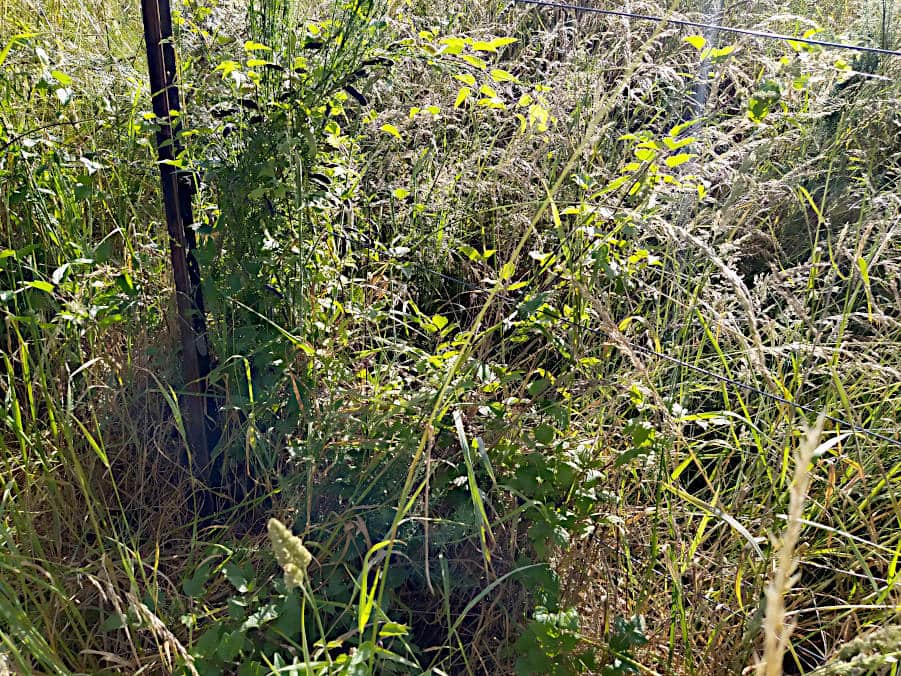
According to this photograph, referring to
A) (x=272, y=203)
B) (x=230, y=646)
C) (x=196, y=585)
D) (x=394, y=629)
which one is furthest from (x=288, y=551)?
(x=272, y=203)

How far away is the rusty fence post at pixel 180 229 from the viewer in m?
1.57

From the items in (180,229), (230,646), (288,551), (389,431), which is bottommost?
(230,646)

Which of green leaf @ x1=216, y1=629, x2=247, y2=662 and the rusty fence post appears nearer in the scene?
green leaf @ x1=216, y1=629, x2=247, y2=662

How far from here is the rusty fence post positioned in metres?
1.57

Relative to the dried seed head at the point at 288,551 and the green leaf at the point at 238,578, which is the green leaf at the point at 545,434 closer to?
the green leaf at the point at 238,578

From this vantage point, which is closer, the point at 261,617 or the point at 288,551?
the point at 288,551

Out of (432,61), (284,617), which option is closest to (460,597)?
(284,617)

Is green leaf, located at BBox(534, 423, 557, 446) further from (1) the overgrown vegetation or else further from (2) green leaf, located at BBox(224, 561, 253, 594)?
(2) green leaf, located at BBox(224, 561, 253, 594)

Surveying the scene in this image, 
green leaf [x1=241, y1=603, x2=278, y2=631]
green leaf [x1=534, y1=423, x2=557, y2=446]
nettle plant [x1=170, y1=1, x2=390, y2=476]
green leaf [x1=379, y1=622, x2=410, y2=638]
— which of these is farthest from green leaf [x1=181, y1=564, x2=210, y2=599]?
green leaf [x1=534, y1=423, x2=557, y2=446]

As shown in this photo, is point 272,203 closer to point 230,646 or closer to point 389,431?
point 389,431

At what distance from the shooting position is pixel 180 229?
1.68 meters

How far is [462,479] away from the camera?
5.08 ft

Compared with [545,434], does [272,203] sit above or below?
above

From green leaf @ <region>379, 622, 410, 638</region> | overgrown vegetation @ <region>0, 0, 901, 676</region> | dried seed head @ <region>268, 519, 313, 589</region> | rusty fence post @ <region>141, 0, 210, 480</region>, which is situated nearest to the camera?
dried seed head @ <region>268, 519, 313, 589</region>
